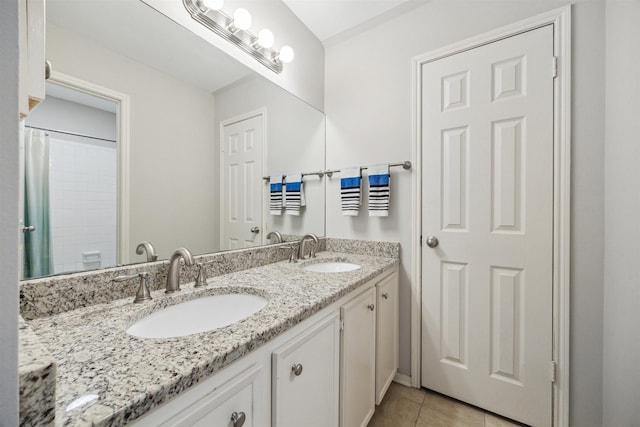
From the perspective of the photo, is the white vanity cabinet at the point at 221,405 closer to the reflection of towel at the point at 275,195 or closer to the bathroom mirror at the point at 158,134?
the bathroom mirror at the point at 158,134

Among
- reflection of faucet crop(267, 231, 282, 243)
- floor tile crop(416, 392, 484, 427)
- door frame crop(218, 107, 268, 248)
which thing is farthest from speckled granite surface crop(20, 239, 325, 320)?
floor tile crop(416, 392, 484, 427)

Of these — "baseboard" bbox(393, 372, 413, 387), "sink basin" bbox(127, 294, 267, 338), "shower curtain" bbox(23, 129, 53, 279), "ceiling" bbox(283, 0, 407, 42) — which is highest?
"ceiling" bbox(283, 0, 407, 42)

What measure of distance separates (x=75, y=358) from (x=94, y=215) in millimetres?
508

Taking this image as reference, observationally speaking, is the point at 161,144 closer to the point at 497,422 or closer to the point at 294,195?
the point at 294,195

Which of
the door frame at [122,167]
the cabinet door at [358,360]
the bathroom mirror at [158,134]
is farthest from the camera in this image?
the cabinet door at [358,360]

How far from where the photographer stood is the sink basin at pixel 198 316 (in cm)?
80

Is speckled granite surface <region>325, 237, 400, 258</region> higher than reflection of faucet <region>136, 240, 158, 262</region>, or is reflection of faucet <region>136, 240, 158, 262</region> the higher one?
reflection of faucet <region>136, 240, 158, 262</region>

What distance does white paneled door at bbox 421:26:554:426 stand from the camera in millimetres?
1299

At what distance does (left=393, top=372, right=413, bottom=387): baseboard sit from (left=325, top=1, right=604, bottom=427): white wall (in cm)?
3

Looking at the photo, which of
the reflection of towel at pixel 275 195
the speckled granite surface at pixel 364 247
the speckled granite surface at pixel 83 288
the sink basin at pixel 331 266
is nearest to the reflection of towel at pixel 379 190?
the speckled granite surface at pixel 364 247

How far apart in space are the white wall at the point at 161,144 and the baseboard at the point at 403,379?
4.86 ft

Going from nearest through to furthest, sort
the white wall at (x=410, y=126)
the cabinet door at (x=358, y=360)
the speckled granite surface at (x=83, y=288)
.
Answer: the speckled granite surface at (x=83, y=288) < the cabinet door at (x=358, y=360) < the white wall at (x=410, y=126)

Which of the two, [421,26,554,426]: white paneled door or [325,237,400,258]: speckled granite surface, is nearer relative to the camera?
[421,26,554,426]: white paneled door

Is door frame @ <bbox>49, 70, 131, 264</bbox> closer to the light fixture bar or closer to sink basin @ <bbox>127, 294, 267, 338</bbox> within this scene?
sink basin @ <bbox>127, 294, 267, 338</bbox>
